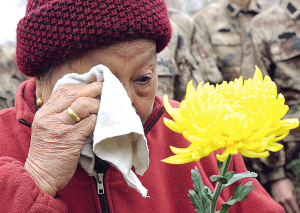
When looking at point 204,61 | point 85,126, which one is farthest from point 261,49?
point 85,126

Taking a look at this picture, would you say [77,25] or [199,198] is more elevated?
[77,25]

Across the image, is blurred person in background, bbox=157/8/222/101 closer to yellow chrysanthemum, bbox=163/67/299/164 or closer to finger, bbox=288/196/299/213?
finger, bbox=288/196/299/213

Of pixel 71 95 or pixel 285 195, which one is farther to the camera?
pixel 285 195

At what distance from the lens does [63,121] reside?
122cm

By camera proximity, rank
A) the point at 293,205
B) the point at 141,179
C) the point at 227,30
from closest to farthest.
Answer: the point at 141,179
the point at 293,205
the point at 227,30

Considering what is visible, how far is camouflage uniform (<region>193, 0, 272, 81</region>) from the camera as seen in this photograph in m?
5.44

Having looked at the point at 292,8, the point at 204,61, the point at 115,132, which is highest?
the point at 115,132

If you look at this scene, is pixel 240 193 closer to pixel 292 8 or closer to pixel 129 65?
pixel 129 65

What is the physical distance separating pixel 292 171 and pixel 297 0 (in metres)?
2.34

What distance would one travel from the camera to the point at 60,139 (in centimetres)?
122

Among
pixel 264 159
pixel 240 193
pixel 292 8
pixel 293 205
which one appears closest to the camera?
pixel 240 193

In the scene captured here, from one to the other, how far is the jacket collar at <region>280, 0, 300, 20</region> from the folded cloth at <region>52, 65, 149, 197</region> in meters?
3.71

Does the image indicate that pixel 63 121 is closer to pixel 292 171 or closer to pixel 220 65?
pixel 292 171

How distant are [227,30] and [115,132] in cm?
510
